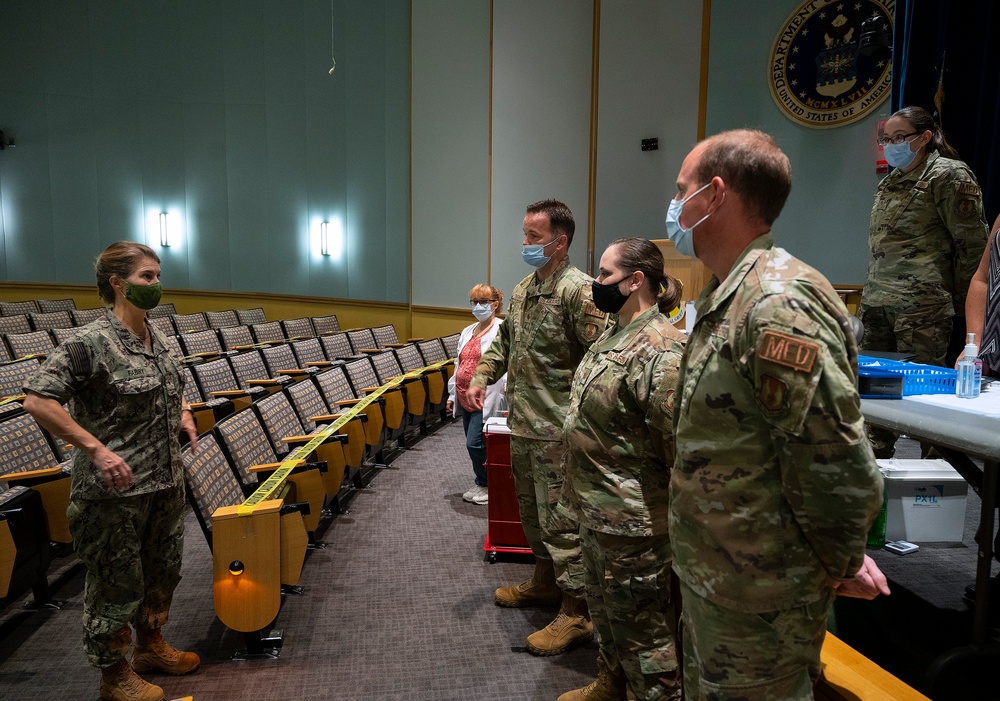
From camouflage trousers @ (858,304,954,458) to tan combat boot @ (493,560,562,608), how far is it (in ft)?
4.82

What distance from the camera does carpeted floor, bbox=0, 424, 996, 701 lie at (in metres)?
2.45

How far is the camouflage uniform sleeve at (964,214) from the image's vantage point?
2686 mm

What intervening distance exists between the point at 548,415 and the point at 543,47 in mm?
6740

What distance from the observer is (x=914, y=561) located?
324cm

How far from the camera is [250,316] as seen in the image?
1005 cm

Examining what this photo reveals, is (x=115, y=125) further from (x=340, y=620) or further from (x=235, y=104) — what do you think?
(x=340, y=620)

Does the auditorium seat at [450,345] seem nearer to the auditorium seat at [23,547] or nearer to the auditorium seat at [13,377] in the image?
the auditorium seat at [13,377]

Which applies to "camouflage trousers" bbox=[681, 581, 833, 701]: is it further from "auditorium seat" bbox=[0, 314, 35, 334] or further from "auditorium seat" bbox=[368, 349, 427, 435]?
"auditorium seat" bbox=[0, 314, 35, 334]

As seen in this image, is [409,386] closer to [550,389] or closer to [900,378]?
[550,389]

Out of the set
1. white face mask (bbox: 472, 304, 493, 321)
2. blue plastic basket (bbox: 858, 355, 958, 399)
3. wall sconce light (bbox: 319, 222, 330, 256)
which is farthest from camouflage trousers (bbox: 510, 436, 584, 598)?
wall sconce light (bbox: 319, 222, 330, 256)

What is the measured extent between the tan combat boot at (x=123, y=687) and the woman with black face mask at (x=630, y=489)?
5.22 ft

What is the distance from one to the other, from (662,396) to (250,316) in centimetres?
926

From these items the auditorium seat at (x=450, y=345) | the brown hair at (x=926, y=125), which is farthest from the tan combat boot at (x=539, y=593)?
the auditorium seat at (x=450, y=345)

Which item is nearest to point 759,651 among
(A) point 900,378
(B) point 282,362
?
(A) point 900,378
